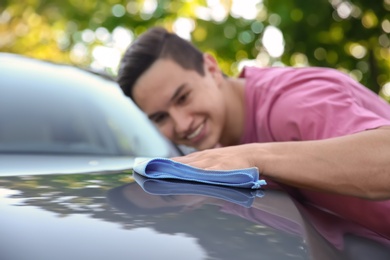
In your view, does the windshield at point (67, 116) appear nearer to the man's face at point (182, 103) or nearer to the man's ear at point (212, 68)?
the man's face at point (182, 103)

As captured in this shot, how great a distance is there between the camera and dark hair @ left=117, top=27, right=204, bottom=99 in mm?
2982

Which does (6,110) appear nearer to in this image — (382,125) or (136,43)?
(136,43)

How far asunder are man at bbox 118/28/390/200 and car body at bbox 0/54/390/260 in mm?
104

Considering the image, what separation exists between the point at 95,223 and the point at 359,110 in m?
1.04

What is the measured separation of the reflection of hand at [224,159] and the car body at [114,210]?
0.27 ft

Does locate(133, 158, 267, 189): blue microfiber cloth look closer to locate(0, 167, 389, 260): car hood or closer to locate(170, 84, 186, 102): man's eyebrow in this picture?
locate(0, 167, 389, 260): car hood

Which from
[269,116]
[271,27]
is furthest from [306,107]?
[271,27]

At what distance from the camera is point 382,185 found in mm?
2086

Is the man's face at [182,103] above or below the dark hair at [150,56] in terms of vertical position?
below

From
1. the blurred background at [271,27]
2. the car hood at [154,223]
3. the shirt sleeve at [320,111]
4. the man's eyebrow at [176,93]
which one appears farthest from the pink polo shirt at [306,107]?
the blurred background at [271,27]

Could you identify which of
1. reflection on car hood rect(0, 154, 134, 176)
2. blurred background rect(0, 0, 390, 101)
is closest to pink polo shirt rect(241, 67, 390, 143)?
reflection on car hood rect(0, 154, 134, 176)

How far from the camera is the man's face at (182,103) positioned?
9.35 ft

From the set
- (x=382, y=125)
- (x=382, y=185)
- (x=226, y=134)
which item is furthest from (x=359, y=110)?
(x=226, y=134)

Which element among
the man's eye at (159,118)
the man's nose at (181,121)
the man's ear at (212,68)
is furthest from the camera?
the man's ear at (212,68)
